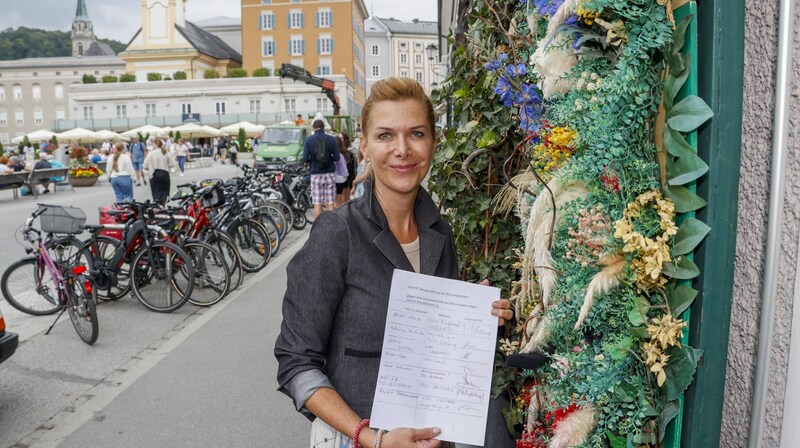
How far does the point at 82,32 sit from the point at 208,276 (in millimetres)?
160069

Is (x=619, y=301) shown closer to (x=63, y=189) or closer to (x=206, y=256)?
(x=206, y=256)

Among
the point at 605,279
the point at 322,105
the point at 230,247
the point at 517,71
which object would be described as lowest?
the point at 230,247

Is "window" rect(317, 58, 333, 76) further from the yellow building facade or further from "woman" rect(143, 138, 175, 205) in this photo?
"woman" rect(143, 138, 175, 205)

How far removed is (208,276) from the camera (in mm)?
7742

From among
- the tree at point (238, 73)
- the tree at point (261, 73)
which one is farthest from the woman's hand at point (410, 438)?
the tree at point (238, 73)

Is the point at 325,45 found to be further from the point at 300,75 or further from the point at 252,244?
the point at 252,244

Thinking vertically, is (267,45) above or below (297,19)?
below

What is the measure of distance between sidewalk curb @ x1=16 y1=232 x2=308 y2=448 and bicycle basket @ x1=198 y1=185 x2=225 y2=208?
1581mm

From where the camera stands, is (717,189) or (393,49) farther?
(393,49)

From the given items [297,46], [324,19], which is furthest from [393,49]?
[297,46]

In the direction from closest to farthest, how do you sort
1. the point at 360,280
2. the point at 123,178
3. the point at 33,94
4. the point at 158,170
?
the point at 360,280 < the point at 158,170 < the point at 123,178 < the point at 33,94

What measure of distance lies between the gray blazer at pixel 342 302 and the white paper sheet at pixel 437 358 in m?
0.12

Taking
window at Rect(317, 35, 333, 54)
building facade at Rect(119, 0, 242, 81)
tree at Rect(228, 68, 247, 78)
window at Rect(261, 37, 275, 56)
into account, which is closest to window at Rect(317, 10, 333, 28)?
window at Rect(317, 35, 333, 54)

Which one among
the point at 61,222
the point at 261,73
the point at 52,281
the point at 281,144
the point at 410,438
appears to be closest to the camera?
the point at 410,438
